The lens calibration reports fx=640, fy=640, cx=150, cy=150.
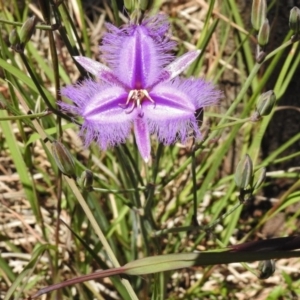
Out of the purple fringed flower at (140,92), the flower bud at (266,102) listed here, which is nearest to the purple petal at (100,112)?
the purple fringed flower at (140,92)

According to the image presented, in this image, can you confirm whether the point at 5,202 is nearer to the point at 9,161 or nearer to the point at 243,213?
the point at 9,161

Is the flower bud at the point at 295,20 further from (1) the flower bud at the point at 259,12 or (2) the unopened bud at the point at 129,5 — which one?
(2) the unopened bud at the point at 129,5

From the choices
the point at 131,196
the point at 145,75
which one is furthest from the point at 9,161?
the point at 145,75

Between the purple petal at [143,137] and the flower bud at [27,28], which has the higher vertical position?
the flower bud at [27,28]

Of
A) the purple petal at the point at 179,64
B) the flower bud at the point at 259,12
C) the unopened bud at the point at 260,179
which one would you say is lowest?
the unopened bud at the point at 260,179

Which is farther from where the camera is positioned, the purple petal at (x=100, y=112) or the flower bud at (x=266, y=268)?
the flower bud at (x=266, y=268)

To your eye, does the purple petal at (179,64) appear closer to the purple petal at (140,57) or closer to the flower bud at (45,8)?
the purple petal at (140,57)

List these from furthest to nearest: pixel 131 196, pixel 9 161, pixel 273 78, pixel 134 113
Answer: pixel 9 161
pixel 273 78
pixel 131 196
pixel 134 113

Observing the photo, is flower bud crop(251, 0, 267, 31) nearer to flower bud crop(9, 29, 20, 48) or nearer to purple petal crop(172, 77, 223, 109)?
purple petal crop(172, 77, 223, 109)
